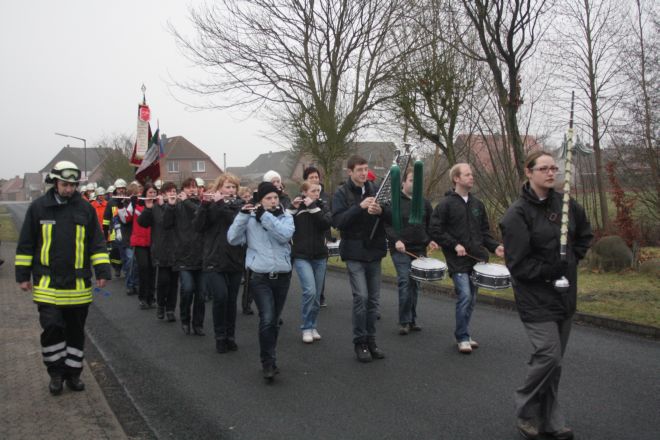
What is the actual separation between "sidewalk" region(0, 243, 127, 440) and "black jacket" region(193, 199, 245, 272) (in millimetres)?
1794

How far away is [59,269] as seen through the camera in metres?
5.47

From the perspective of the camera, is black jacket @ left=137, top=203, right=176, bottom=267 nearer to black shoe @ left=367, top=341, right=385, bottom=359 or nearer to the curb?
black shoe @ left=367, top=341, right=385, bottom=359

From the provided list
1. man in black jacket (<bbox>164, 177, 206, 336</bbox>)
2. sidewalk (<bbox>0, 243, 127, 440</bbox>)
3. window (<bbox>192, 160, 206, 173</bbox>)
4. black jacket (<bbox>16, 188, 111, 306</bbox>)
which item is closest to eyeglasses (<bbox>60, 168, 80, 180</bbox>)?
black jacket (<bbox>16, 188, 111, 306</bbox>)

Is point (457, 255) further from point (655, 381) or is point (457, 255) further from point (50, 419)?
point (50, 419)

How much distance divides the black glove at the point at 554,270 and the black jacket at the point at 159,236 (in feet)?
18.7

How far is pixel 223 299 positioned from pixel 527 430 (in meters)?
3.88

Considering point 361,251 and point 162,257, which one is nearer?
point 361,251

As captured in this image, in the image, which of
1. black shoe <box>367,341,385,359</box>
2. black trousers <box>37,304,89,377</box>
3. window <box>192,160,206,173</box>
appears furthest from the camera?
window <box>192,160,206,173</box>

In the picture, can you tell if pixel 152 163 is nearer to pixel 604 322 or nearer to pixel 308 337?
pixel 308 337

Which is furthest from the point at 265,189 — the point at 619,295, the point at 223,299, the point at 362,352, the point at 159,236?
the point at 619,295

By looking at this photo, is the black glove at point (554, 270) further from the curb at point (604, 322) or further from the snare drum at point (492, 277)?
the curb at point (604, 322)

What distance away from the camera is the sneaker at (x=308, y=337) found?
7.21m

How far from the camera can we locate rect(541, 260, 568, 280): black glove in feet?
13.2

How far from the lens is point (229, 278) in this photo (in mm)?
7086
